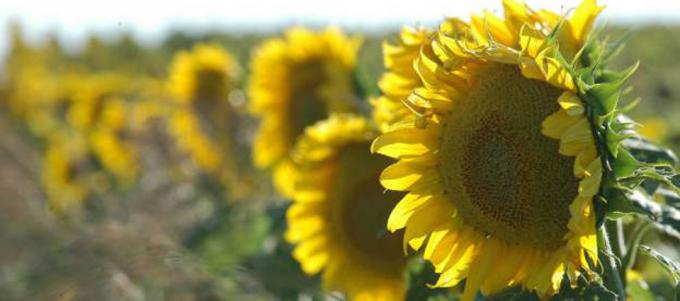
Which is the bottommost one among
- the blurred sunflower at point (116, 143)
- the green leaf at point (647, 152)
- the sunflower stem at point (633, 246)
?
the blurred sunflower at point (116, 143)

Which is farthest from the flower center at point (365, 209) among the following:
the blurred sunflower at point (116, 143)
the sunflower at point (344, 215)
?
the blurred sunflower at point (116, 143)

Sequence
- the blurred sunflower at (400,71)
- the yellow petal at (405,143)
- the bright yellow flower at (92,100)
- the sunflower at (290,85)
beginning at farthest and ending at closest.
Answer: the bright yellow flower at (92,100) < the sunflower at (290,85) < the blurred sunflower at (400,71) < the yellow petal at (405,143)

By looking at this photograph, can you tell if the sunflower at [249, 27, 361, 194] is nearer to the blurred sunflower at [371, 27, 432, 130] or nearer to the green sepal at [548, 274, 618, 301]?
the blurred sunflower at [371, 27, 432, 130]

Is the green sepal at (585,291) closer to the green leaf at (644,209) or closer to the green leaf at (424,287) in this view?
the green leaf at (644,209)

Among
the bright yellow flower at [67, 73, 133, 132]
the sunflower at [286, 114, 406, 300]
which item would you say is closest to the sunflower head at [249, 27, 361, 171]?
the sunflower at [286, 114, 406, 300]

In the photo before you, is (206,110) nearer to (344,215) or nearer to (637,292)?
(344,215)

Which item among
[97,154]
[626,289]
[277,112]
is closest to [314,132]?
[626,289]

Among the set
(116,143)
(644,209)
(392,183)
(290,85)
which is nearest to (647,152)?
(644,209)
